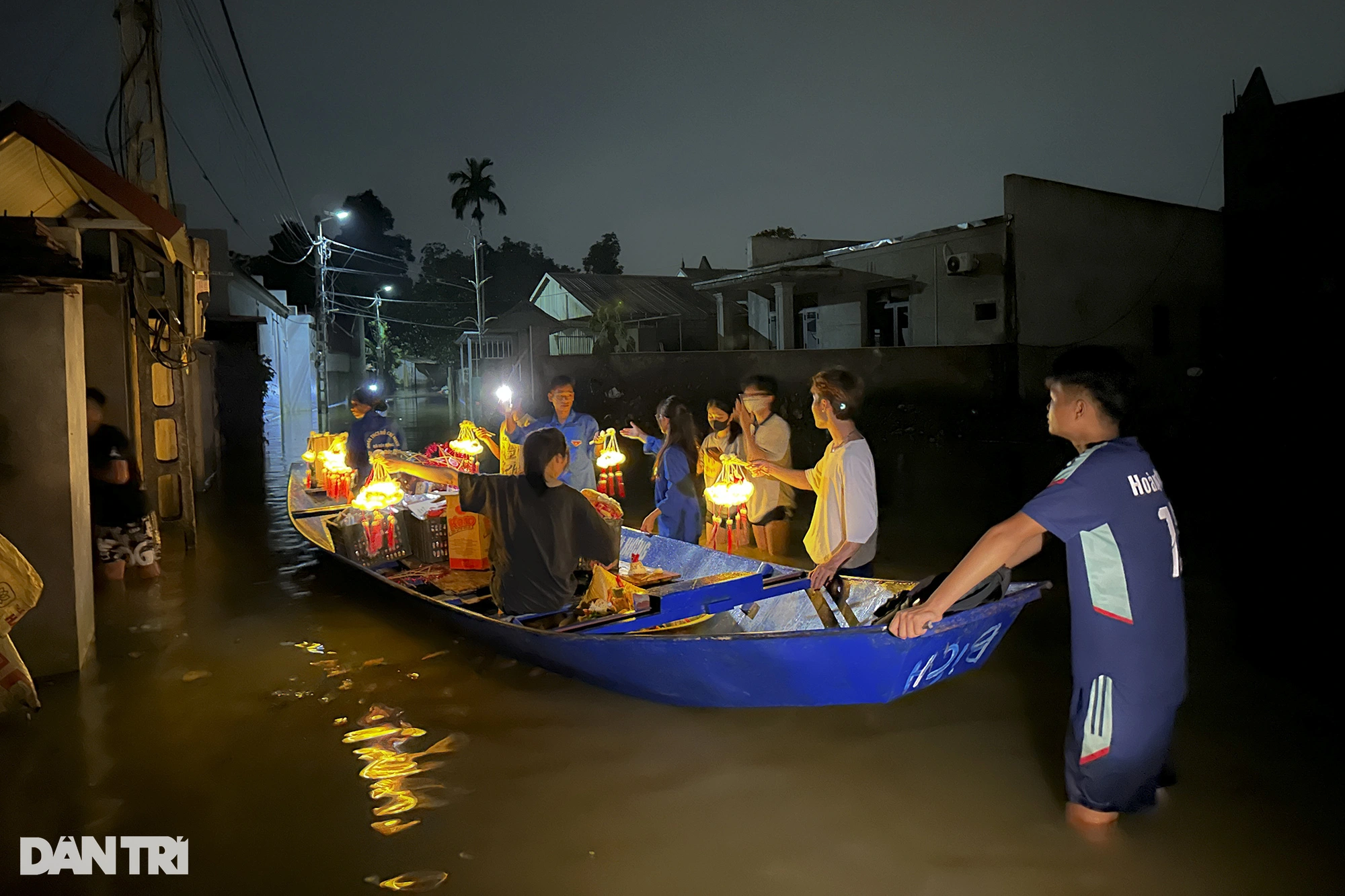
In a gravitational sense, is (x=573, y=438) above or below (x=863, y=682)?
above

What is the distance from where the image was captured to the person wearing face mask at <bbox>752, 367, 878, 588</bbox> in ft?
18.1

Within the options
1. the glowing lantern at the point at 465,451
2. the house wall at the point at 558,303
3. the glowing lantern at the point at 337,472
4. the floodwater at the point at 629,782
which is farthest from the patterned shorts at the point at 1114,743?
the house wall at the point at 558,303

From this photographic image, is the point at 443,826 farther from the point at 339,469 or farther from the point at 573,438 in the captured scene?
the point at 339,469

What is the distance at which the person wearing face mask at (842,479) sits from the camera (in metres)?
5.53

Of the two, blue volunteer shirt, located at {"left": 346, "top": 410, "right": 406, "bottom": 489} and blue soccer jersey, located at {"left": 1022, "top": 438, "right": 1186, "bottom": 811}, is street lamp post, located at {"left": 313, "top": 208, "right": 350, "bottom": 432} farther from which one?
blue soccer jersey, located at {"left": 1022, "top": 438, "right": 1186, "bottom": 811}

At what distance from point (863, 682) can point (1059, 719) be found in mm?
1617

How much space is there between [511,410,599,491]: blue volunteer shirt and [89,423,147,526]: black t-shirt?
405 cm

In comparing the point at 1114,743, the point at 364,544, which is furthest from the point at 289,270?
the point at 1114,743

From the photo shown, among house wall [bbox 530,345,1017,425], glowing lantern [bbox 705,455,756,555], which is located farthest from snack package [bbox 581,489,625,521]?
house wall [bbox 530,345,1017,425]

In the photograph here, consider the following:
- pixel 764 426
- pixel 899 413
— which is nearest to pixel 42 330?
pixel 764 426

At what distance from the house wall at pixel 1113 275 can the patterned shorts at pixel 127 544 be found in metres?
17.9

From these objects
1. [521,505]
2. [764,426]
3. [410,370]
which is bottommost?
[521,505]

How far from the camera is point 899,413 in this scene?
829 inches

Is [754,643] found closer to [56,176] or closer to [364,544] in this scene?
[364,544]
